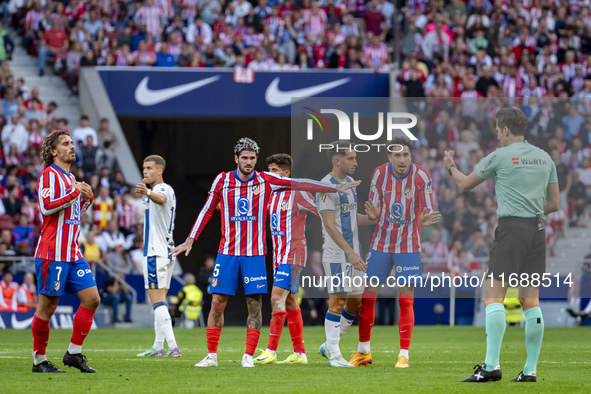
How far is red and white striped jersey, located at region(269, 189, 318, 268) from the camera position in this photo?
11055mm

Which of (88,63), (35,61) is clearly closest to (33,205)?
(88,63)

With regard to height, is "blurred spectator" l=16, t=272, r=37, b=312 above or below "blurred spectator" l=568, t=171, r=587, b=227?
below

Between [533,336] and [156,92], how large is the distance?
16.4 m

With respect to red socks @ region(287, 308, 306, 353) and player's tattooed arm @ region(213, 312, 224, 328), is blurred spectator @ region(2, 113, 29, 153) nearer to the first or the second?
red socks @ region(287, 308, 306, 353)

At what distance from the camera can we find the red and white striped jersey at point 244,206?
1014 centimetres

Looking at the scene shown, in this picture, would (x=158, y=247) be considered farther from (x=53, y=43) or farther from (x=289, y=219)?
(x=53, y=43)

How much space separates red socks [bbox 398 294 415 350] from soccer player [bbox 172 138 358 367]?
4.67 ft

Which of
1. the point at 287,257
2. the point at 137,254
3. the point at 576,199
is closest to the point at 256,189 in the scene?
the point at 287,257

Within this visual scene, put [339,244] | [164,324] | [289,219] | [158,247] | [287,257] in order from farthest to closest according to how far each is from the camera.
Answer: [158,247], [164,324], [289,219], [287,257], [339,244]

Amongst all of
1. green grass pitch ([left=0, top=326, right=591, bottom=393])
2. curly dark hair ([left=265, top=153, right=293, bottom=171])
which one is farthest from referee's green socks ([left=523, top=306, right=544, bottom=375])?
curly dark hair ([left=265, top=153, right=293, bottom=171])

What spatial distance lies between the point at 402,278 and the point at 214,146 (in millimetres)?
14600

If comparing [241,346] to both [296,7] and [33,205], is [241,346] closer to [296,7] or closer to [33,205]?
[33,205]

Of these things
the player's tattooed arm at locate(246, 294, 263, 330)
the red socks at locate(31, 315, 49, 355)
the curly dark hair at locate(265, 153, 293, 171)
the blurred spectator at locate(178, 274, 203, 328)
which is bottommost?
the blurred spectator at locate(178, 274, 203, 328)

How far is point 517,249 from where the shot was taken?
845 cm
